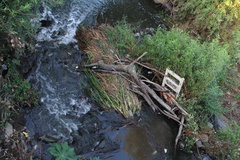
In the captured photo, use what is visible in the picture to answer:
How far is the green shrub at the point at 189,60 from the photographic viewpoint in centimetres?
475

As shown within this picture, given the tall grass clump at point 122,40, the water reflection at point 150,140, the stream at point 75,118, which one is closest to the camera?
the stream at point 75,118

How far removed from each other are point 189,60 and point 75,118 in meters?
2.43

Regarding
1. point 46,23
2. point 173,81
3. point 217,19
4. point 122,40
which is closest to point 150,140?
point 173,81

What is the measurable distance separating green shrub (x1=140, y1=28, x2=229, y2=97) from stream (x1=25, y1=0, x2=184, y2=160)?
3.11 feet

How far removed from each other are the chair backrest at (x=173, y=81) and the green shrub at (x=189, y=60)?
0.14 metres

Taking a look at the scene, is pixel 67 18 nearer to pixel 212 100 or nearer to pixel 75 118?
pixel 75 118

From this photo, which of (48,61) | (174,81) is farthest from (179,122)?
(48,61)

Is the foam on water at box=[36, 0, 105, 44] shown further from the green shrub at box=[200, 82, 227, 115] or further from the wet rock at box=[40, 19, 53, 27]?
the green shrub at box=[200, 82, 227, 115]

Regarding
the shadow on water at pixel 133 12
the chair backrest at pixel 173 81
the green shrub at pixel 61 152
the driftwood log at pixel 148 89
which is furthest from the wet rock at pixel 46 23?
the green shrub at pixel 61 152

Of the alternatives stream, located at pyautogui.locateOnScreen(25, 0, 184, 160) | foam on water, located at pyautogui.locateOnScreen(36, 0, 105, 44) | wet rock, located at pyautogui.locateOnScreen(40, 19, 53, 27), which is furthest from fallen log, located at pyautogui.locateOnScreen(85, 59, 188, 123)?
wet rock, located at pyautogui.locateOnScreen(40, 19, 53, 27)

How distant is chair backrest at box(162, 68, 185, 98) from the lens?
477cm

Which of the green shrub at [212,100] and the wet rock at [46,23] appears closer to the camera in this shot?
the green shrub at [212,100]

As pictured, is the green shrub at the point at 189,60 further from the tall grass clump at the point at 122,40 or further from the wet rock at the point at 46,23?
the wet rock at the point at 46,23

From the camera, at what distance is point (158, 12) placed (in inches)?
302
